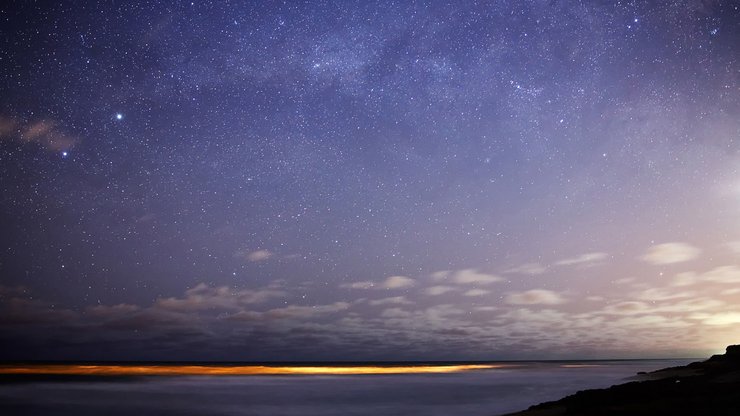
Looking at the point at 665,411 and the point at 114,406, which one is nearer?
the point at 665,411

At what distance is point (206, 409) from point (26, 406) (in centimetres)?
1311

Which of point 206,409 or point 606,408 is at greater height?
point 606,408

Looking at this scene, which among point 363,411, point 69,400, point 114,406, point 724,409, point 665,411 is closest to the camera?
point 724,409

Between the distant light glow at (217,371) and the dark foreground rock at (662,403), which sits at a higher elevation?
the dark foreground rock at (662,403)

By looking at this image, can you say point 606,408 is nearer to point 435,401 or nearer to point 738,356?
point 435,401

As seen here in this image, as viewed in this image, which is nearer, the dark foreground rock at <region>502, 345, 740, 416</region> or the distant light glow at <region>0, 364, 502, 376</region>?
the dark foreground rock at <region>502, 345, 740, 416</region>

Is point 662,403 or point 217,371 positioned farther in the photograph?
point 217,371

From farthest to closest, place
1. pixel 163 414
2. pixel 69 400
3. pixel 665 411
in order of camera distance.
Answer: pixel 69 400 < pixel 163 414 < pixel 665 411

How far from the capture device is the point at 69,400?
135ft

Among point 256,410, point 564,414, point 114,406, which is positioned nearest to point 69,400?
point 114,406

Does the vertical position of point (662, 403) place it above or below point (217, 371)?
above

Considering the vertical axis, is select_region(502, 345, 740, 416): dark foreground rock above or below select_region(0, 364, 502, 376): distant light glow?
above

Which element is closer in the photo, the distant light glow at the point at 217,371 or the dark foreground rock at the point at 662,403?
the dark foreground rock at the point at 662,403

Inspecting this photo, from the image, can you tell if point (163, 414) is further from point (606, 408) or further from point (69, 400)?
point (606, 408)
